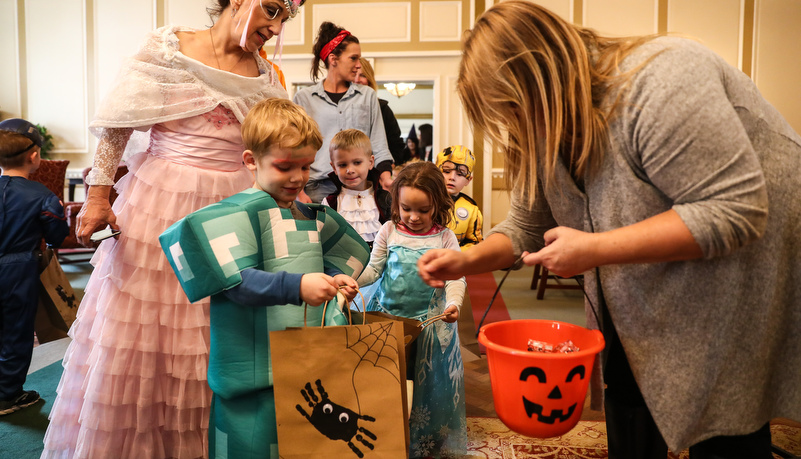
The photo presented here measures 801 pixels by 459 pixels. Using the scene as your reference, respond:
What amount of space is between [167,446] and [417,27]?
612cm

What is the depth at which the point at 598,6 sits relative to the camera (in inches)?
260

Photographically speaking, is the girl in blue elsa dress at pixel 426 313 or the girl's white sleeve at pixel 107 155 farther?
the girl in blue elsa dress at pixel 426 313

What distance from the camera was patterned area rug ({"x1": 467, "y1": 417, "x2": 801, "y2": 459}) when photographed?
6.39ft

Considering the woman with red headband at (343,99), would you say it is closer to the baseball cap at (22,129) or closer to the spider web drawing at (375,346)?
the baseball cap at (22,129)

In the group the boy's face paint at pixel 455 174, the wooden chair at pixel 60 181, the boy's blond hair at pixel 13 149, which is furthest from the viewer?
the wooden chair at pixel 60 181

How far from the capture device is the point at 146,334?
1615 mm

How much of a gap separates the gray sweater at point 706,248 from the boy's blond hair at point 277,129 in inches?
25.4

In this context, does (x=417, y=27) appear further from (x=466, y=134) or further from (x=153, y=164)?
(x=153, y=164)

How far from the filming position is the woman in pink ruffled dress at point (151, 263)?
1.59 meters

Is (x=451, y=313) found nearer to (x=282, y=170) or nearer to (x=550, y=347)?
(x=550, y=347)

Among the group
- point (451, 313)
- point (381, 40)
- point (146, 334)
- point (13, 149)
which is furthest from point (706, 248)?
point (381, 40)

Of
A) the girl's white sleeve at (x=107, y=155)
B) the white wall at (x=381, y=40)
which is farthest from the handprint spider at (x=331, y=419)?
the white wall at (x=381, y=40)

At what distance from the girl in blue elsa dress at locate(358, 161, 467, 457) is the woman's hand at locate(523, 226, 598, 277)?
910mm

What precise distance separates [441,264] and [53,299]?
7.02ft
